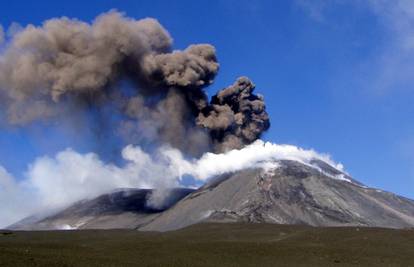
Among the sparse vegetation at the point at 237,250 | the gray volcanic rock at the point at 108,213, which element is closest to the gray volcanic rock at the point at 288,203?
the gray volcanic rock at the point at 108,213

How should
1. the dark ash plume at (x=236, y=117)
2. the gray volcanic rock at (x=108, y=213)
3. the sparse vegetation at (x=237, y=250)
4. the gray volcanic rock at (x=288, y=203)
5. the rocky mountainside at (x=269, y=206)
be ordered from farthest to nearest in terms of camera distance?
the gray volcanic rock at (x=108, y=213), the dark ash plume at (x=236, y=117), the rocky mountainside at (x=269, y=206), the gray volcanic rock at (x=288, y=203), the sparse vegetation at (x=237, y=250)

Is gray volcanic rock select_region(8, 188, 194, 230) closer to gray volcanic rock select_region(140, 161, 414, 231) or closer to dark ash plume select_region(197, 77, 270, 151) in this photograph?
gray volcanic rock select_region(140, 161, 414, 231)

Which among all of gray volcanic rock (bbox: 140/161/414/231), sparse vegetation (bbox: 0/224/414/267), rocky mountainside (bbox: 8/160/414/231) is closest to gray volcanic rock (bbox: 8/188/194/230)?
rocky mountainside (bbox: 8/160/414/231)

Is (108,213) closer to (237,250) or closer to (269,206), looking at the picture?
(269,206)

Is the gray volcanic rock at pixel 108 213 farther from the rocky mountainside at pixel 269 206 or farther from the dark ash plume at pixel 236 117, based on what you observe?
the dark ash plume at pixel 236 117

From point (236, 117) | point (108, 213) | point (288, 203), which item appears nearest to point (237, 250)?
point (288, 203)

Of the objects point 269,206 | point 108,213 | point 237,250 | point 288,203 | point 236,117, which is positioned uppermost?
point 236,117

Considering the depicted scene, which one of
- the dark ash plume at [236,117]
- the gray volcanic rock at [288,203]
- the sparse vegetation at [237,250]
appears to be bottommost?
the sparse vegetation at [237,250]
